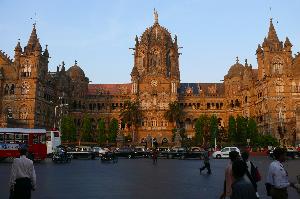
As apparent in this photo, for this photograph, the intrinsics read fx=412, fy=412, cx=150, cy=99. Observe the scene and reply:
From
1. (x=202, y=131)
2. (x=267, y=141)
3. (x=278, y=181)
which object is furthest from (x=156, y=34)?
(x=278, y=181)

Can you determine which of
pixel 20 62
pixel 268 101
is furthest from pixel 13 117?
pixel 268 101

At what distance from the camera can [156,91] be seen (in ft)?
319

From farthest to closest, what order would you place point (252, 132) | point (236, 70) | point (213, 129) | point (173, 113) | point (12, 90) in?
point (236, 70) < point (173, 113) < point (213, 129) < point (12, 90) < point (252, 132)

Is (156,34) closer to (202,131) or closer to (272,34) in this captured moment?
(272,34)

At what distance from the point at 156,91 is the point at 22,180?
285 ft

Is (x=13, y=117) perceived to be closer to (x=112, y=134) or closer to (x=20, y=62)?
(x=20, y=62)

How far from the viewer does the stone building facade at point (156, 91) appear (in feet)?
263

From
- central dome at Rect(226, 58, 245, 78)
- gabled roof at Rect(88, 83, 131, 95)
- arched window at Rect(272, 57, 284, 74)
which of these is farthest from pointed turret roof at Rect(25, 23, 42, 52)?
central dome at Rect(226, 58, 245, 78)

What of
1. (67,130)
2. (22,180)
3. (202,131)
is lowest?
(22,180)

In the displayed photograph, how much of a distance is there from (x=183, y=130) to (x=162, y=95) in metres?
9.87

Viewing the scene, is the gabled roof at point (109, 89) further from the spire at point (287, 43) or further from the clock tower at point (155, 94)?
the spire at point (287, 43)

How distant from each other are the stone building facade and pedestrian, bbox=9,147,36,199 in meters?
63.9

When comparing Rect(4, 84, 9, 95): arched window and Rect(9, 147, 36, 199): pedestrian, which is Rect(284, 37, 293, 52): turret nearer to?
Rect(4, 84, 9, 95): arched window

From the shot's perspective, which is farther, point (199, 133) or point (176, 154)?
point (199, 133)
